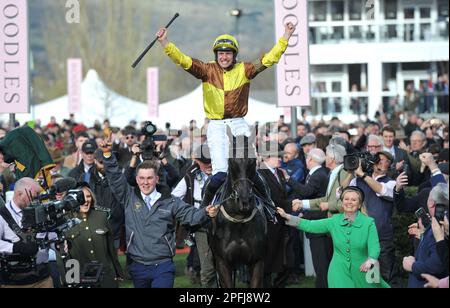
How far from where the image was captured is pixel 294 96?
1290cm

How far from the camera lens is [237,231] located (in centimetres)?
880

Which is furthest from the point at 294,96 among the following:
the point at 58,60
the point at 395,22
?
the point at 58,60

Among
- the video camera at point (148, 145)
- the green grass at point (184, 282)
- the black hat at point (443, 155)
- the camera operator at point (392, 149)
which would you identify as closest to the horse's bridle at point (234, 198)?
the video camera at point (148, 145)

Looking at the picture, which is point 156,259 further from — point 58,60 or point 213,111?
point 58,60

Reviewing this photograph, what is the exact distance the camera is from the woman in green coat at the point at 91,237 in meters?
9.55

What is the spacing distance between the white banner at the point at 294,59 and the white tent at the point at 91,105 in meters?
23.4

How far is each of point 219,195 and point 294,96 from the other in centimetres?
414

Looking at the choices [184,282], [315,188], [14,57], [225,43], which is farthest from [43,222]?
[14,57]

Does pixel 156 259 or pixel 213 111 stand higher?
pixel 213 111

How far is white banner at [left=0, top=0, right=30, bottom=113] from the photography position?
42.6 ft

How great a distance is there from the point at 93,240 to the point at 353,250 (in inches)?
108

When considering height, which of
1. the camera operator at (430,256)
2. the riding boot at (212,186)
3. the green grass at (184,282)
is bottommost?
the green grass at (184,282)

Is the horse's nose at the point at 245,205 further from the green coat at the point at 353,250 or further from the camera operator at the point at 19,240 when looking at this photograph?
the camera operator at the point at 19,240

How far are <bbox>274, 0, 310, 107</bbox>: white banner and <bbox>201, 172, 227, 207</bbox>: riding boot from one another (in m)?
3.76
